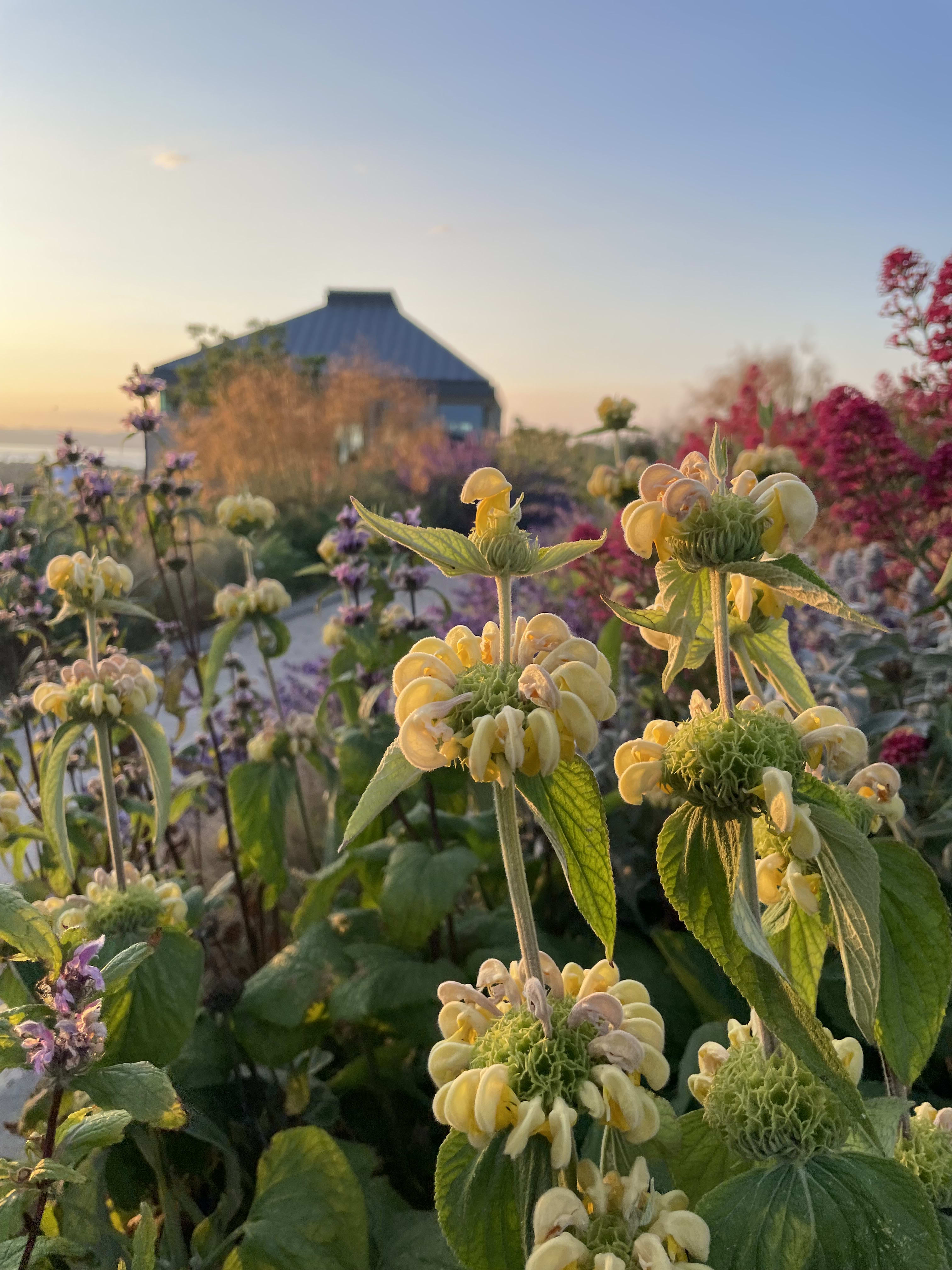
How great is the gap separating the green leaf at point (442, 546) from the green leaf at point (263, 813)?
4.16 feet

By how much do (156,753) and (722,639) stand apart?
2.94 feet

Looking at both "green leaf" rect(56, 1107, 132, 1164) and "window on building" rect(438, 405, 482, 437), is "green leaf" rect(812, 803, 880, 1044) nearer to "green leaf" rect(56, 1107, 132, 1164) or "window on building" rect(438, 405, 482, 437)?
"green leaf" rect(56, 1107, 132, 1164)

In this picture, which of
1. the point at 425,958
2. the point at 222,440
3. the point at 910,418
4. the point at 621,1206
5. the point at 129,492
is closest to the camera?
the point at 621,1206

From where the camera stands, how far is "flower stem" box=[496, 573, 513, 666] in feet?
1.74

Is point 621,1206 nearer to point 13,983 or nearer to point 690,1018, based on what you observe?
point 13,983

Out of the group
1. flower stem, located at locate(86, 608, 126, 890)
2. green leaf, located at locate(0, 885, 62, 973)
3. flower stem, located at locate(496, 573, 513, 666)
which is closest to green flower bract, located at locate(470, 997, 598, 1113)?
flower stem, located at locate(496, 573, 513, 666)

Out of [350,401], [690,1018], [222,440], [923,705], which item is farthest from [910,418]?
[350,401]

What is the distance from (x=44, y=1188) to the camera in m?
0.64

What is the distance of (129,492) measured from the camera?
2.40 metres

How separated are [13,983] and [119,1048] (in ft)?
0.63

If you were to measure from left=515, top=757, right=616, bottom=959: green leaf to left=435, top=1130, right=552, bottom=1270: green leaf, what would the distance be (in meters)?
0.15

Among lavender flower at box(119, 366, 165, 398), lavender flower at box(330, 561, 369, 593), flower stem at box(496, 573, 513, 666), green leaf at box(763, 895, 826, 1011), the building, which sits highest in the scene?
the building

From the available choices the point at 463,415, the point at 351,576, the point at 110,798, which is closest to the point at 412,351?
the point at 463,415

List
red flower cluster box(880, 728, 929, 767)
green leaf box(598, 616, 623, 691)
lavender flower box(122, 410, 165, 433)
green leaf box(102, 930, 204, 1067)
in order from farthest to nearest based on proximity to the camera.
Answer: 1. lavender flower box(122, 410, 165, 433)
2. green leaf box(598, 616, 623, 691)
3. red flower cluster box(880, 728, 929, 767)
4. green leaf box(102, 930, 204, 1067)
